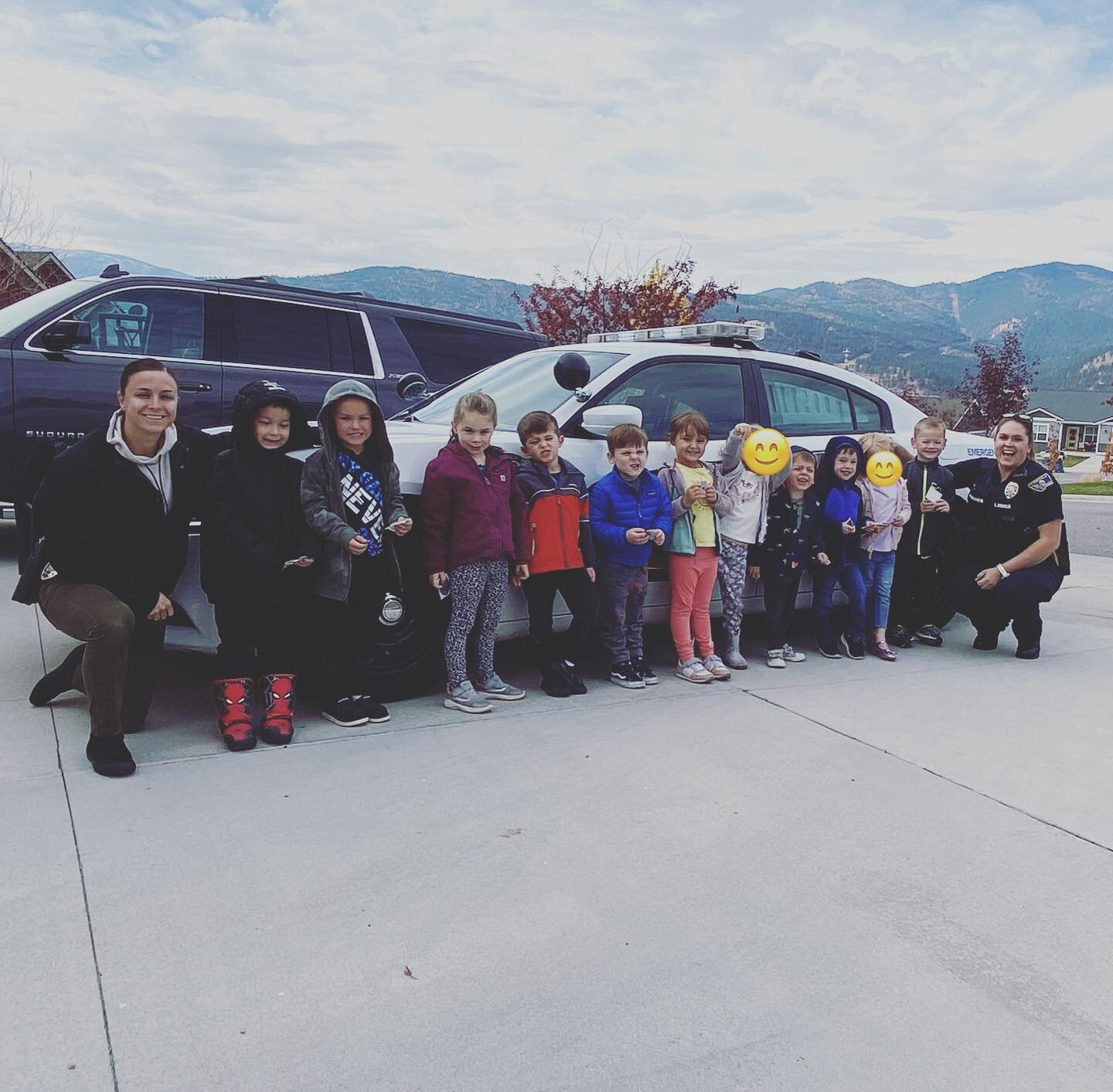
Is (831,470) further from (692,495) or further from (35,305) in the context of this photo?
(35,305)

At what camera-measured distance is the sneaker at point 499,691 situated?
4.91m

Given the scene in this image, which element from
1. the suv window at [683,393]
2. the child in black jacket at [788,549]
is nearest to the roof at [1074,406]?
the child in black jacket at [788,549]

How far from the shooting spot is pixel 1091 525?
15750 mm

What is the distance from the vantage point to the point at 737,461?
5465mm

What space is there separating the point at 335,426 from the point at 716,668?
92.3 inches

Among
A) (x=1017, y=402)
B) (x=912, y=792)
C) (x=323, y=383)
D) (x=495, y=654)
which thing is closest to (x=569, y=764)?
(x=912, y=792)

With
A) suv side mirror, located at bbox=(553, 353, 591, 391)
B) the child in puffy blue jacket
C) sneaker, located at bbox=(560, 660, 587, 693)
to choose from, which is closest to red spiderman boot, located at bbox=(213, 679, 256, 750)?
sneaker, located at bbox=(560, 660, 587, 693)

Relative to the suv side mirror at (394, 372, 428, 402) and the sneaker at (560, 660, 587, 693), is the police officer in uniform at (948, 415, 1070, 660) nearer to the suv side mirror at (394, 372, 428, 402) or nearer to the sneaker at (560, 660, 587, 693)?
the sneaker at (560, 660, 587, 693)

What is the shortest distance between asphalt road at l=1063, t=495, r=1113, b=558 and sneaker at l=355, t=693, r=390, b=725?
10.1m

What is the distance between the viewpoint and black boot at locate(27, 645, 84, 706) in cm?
435

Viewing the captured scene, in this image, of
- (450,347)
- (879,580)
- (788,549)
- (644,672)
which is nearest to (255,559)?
(644,672)

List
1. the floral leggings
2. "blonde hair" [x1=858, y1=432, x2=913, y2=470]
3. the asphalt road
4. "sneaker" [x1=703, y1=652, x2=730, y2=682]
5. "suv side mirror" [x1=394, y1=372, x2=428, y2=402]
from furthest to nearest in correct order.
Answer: the asphalt road → "suv side mirror" [x1=394, y1=372, x2=428, y2=402] → "blonde hair" [x1=858, y1=432, x2=913, y2=470] → "sneaker" [x1=703, y1=652, x2=730, y2=682] → the floral leggings

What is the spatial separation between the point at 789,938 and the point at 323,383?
6326 millimetres

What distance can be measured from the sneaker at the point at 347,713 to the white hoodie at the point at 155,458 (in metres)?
1.09
